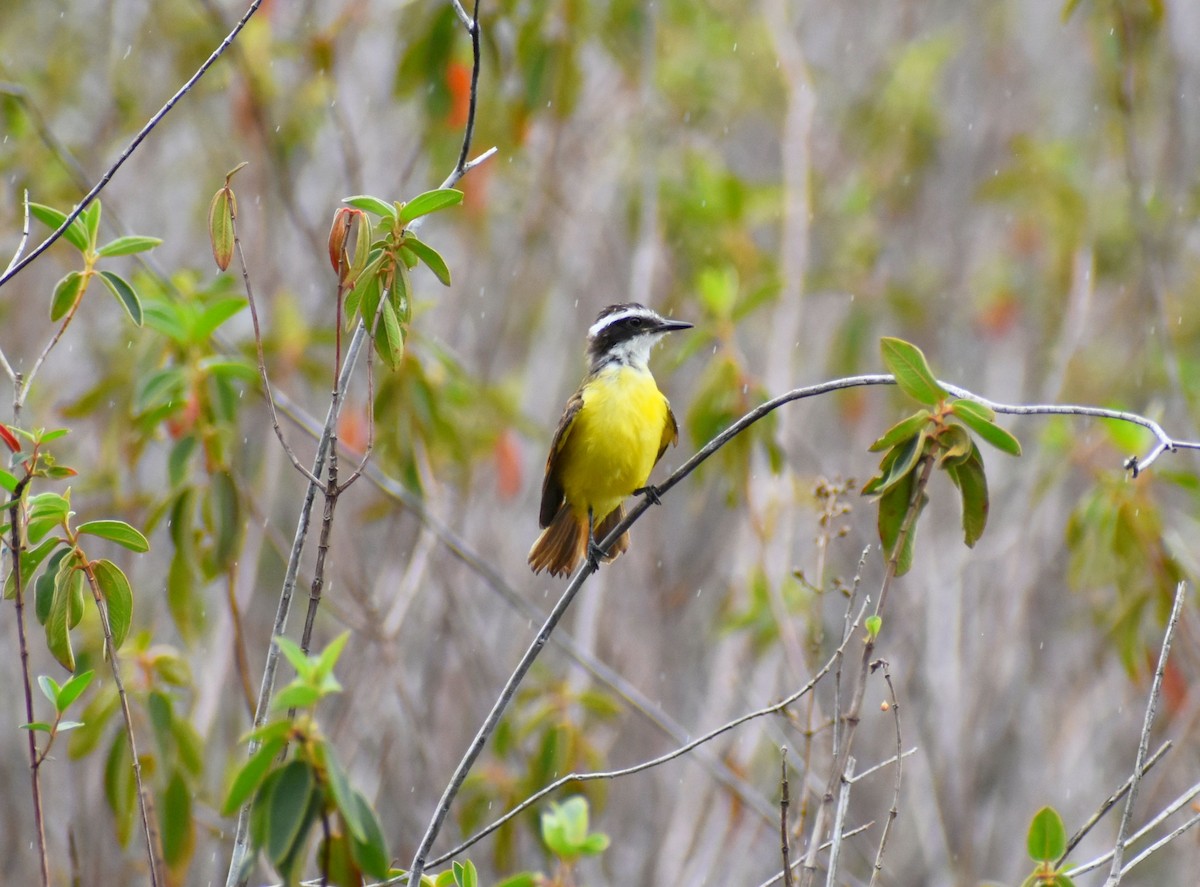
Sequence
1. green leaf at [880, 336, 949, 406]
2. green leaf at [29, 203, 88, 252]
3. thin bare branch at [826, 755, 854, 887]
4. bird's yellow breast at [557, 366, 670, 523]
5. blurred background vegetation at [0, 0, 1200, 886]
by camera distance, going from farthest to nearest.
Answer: blurred background vegetation at [0, 0, 1200, 886] < bird's yellow breast at [557, 366, 670, 523] < green leaf at [29, 203, 88, 252] < green leaf at [880, 336, 949, 406] < thin bare branch at [826, 755, 854, 887]

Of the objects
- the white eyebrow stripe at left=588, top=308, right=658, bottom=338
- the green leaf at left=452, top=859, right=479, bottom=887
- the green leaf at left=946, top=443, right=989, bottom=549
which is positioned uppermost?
the white eyebrow stripe at left=588, top=308, right=658, bottom=338

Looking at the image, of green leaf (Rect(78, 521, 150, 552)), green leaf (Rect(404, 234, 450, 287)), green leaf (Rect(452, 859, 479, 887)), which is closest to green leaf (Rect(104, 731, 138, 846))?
green leaf (Rect(78, 521, 150, 552))

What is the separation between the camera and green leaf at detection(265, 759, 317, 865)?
1.58 meters

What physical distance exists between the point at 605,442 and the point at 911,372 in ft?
7.17

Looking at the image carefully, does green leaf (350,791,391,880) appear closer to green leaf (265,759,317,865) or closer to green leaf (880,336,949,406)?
green leaf (265,759,317,865)

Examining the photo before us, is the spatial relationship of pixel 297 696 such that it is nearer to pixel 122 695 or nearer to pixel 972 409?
pixel 122 695

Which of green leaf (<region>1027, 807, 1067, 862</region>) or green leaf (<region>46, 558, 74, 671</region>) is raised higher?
green leaf (<region>46, 558, 74, 671</region>)

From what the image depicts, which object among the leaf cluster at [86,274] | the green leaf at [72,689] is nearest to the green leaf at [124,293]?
the leaf cluster at [86,274]

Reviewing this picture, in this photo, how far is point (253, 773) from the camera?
5.29 ft

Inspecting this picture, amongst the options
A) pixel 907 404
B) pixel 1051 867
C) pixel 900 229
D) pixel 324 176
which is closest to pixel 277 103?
pixel 324 176

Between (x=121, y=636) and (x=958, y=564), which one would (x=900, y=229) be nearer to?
(x=958, y=564)

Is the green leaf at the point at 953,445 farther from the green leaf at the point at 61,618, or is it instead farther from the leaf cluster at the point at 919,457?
the green leaf at the point at 61,618

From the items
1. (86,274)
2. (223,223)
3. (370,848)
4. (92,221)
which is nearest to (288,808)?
(370,848)

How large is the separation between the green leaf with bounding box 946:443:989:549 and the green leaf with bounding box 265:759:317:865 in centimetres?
131
